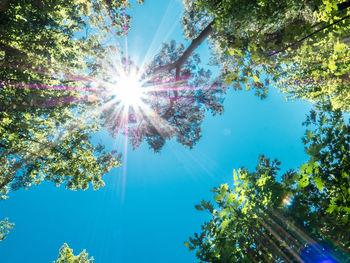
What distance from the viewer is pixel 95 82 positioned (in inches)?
479

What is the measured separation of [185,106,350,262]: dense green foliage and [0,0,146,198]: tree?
8.50m

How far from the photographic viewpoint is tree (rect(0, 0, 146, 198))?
7219 mm

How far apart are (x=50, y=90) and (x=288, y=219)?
1156cm

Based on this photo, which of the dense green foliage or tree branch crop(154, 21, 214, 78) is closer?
the dense green foliage

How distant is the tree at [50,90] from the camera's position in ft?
23.7

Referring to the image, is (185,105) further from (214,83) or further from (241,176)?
(241,176)

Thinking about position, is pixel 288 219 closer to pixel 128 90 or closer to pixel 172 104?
pixel 172 104

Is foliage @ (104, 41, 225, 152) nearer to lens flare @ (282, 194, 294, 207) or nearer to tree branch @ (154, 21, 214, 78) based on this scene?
tree branch @ (154, 21, 214, 78)

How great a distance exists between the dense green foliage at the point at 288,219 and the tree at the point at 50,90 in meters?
8.50

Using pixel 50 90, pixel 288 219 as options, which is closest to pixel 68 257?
pixel 50 90

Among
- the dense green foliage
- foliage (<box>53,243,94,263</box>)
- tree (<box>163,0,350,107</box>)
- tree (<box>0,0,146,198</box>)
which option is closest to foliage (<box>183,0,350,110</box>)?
tree (<box>163,0,350,107</box>)

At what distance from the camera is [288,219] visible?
11.6ft

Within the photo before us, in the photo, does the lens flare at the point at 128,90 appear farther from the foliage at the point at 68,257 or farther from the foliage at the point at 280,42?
the foliage at the point at 68,257

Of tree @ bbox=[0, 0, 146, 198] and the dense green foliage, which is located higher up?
tree @ bbox=[0, 0, 146, 198]
